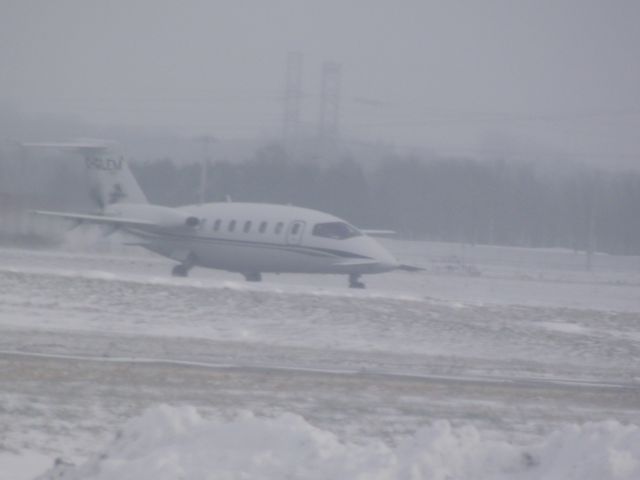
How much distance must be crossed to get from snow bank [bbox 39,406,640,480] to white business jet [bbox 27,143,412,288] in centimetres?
2030

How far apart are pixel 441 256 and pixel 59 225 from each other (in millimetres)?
22726

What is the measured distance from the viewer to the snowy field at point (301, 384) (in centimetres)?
689

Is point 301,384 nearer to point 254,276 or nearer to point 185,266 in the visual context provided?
point 254,276

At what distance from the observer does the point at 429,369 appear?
46.9ft

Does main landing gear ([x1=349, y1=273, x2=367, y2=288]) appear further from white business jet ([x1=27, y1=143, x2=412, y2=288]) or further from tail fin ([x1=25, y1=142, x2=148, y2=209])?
tail fin ([x1=25, y1=142, x2=148, y2=209])

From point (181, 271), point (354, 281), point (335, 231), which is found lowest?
point (181, 271)

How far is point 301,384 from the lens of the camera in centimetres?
1190

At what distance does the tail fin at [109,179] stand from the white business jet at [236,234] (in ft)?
0.11

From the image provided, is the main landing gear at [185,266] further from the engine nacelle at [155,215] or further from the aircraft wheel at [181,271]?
the engine nacelle at [155,215]

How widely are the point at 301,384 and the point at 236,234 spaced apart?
1810cm

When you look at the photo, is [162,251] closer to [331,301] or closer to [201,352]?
[331,301]

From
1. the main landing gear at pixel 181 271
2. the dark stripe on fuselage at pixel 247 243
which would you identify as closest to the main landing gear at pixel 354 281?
the dark stripe on fuselage at pixel 247 243

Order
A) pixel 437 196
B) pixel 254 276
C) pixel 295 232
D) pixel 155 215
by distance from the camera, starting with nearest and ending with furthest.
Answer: pixel 295 232
pixel 254 276
pixel 155 215
pixel 437 196

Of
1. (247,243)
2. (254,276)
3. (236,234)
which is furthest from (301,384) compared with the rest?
(254,276)
